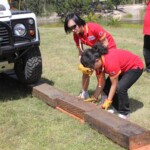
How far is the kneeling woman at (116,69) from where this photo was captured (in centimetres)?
436

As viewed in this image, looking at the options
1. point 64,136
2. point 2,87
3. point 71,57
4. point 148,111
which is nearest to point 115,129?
point 64,136

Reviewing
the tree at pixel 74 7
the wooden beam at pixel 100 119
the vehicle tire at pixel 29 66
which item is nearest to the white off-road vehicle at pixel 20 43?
the vehicle tire at pixel 29 66

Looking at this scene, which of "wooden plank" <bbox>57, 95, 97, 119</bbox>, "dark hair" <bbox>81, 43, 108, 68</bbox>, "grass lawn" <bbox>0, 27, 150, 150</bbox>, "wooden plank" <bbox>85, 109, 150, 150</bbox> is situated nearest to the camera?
"wooden plank" <bbox>85, 109, 150, 150</bbox>

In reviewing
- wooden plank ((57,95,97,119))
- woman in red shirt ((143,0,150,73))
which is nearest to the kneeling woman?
wooden plank ((57,95,97,119))

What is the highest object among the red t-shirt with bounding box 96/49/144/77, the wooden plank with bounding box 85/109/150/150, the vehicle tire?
the red t-shirt with bounding box 96/49/144/77

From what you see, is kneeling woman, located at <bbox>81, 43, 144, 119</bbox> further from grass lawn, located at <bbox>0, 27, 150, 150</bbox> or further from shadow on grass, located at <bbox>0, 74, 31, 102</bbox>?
shadow on grass, located at <bbox>0, 74, 31, 102</bbox>

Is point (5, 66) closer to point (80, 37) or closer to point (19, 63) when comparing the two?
point (19, 63)

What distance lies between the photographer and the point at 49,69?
7234 millimetres

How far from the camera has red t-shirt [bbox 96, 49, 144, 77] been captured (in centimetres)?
437

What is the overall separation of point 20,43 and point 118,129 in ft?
6.25

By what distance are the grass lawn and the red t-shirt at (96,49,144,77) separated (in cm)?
60

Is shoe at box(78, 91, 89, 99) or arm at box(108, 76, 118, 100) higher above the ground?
arm at box(108, 76, 118, 100)

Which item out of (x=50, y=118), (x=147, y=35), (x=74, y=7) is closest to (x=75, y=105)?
(x=50, y=118)

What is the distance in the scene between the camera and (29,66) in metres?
5.43
